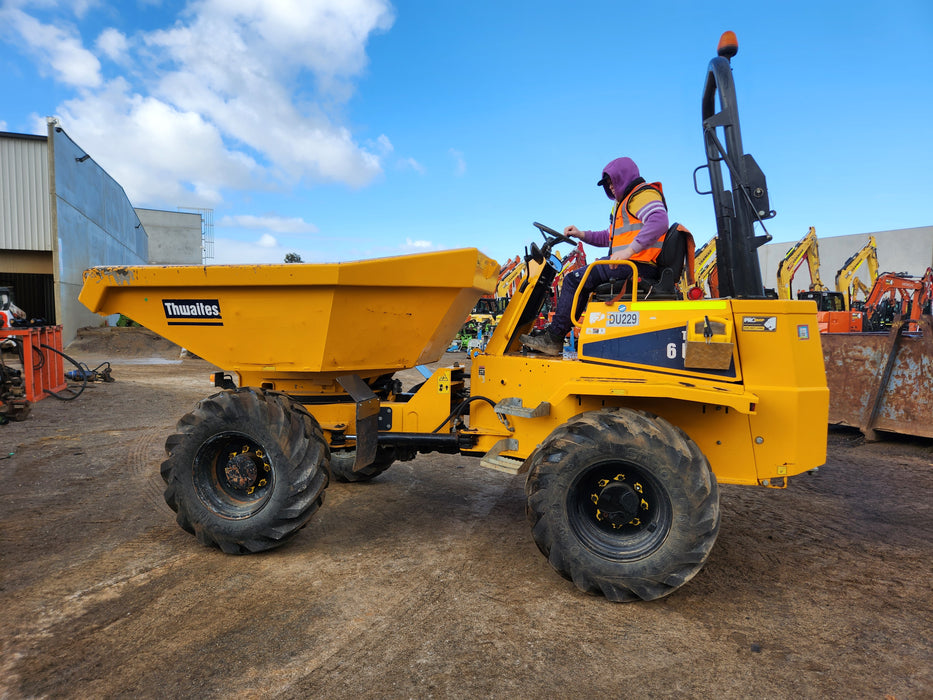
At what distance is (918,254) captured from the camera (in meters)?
36.4

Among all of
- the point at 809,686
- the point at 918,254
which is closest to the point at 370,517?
the point at 809,686

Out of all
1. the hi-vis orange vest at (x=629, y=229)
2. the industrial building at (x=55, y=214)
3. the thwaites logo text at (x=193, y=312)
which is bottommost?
the thwaites logo text at (x=193, y=312)

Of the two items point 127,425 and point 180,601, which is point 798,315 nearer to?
point 180,601

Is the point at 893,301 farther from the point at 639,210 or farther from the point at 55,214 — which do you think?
the point at 55,214

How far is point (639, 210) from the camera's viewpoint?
12.4 ft

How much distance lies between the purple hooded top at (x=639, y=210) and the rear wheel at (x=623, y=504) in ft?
3.92

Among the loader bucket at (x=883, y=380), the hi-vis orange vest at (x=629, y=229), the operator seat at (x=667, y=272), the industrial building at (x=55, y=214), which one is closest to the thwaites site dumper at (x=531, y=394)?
the operator seat at (x=667, y=272)

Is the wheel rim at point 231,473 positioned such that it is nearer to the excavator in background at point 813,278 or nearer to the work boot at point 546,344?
the work boot at point 546,344

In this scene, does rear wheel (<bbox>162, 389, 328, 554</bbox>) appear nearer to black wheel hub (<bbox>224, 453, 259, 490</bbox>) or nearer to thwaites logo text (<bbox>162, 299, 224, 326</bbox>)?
black wheel hub (<bbox>224, 453, 259, 490</bbox>)

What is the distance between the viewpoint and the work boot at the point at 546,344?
12.8ft

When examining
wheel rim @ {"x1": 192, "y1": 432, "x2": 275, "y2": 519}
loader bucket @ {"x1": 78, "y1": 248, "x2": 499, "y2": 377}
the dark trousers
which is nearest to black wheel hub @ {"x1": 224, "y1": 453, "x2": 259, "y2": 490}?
wheel rim @ {"x1": 192, "y1": 432, "x2": 275, "y2": 519}

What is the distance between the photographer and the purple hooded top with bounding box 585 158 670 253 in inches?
146

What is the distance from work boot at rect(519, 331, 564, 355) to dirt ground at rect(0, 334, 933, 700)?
4.24 feet

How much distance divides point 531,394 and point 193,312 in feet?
7.57
